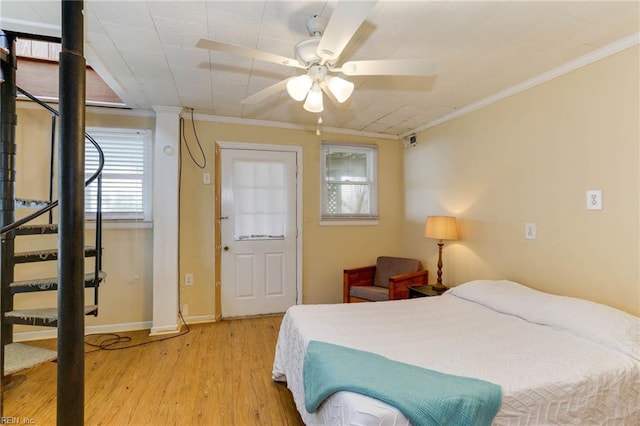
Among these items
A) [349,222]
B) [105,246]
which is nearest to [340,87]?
[349,222]

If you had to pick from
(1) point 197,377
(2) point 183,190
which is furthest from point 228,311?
(2) point 183,190

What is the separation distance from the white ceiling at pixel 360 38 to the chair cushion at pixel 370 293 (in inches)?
78.0

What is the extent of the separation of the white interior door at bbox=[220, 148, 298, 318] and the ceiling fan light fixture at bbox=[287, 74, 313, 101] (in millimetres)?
2023

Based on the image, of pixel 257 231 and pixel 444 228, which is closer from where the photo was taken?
pixel 444 228

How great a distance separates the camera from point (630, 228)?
1.90m

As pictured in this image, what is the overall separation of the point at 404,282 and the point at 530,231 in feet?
4.15

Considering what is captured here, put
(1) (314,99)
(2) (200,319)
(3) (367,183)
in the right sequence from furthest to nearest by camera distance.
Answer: (3) (367,183) → (2) (200,319) → (1) (314,99)

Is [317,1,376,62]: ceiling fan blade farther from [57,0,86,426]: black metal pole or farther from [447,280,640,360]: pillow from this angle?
[447,280,640,360]: pillow

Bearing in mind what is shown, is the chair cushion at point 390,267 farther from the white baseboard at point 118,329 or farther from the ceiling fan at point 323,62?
the ceiling fan at point 323,62

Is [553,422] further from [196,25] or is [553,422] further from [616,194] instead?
[196,25]

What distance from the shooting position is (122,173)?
129 inches

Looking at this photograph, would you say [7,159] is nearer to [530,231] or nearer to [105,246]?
[105,246]

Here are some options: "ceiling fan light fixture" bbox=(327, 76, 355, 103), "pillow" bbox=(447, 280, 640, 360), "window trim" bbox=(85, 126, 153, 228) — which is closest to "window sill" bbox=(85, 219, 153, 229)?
"window trim" bbox=(85, 126, 153, 228)

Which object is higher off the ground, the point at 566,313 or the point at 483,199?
the point at 483,199
